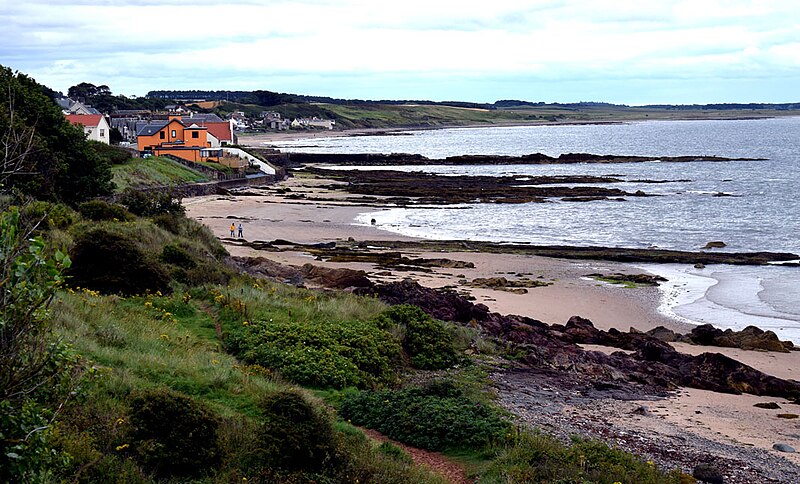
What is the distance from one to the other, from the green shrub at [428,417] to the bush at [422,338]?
247 centimetres

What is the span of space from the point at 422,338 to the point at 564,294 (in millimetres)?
12959

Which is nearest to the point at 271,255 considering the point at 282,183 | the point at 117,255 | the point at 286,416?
the point at 117,255

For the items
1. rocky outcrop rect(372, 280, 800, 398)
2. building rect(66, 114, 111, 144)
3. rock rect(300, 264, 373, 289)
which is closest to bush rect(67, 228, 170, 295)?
rocky outcrop rect(372, 280, 800, 398)

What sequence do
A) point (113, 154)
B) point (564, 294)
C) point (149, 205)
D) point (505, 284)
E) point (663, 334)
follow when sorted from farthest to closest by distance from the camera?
point (113, 154)
point (505, 284)
point (149, 205)
point (564, 294)
point (663, 334)

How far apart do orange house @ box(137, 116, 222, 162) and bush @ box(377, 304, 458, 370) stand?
56.2 meters

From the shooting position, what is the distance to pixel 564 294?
87.3 feet

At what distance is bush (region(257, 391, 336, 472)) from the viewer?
8.26 meters

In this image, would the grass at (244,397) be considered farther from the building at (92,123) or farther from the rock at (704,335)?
the building at (92,123)

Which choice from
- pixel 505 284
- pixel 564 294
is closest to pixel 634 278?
pixel 564 294

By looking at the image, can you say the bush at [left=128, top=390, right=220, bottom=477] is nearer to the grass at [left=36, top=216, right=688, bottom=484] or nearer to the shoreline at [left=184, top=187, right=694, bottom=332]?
the grass at [left=36, top=216, right=688, bottom=484]

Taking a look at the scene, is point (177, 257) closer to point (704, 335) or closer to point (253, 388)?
point (253, 388)

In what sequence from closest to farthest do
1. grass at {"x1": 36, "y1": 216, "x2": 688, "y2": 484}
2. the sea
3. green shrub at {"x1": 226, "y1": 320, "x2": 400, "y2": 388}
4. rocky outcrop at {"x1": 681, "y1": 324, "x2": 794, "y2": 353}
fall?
grass at {"x1": 36, "y1": 216, "x2": 688, "y2": 484} → green shrub at {"x1": 226, "y1": 320, "x2": 400, "y2": 388} → rocky outcrop at {"x1": 681, "y1": 324, "x2": 794, "y2": 353} → the sea

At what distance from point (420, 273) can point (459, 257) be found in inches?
185

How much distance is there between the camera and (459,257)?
1323 inches
